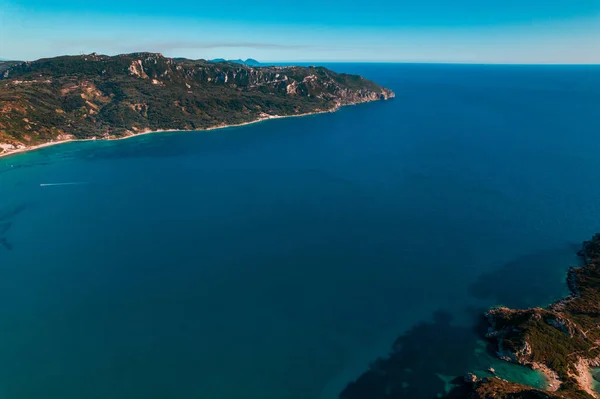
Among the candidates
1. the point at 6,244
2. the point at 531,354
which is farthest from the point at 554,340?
the point at 6,244

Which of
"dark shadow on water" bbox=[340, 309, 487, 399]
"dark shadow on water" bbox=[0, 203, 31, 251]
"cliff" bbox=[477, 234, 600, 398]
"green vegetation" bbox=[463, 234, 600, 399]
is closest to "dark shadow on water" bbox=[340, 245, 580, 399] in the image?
"dark shadow on water" bbox=[340, 309, 487, 399]

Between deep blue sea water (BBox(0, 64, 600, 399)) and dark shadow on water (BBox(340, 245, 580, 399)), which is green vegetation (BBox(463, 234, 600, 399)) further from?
deep blue sea water (BBox(0, 64, 600, 399))

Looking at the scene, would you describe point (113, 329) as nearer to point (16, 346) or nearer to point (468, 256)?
point (16, 346)

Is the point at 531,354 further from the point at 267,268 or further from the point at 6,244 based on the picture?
the point at 6,244

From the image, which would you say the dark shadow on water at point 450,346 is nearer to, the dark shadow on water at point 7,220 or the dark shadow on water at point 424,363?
the dark shadow on water at point 424,363

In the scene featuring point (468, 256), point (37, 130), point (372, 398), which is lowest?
point (372, 398)

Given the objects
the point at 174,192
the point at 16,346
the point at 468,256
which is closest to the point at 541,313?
the point at 468,256

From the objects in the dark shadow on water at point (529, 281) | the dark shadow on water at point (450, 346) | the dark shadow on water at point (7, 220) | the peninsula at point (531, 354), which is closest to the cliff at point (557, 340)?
the peninsula at point (531, 354)
